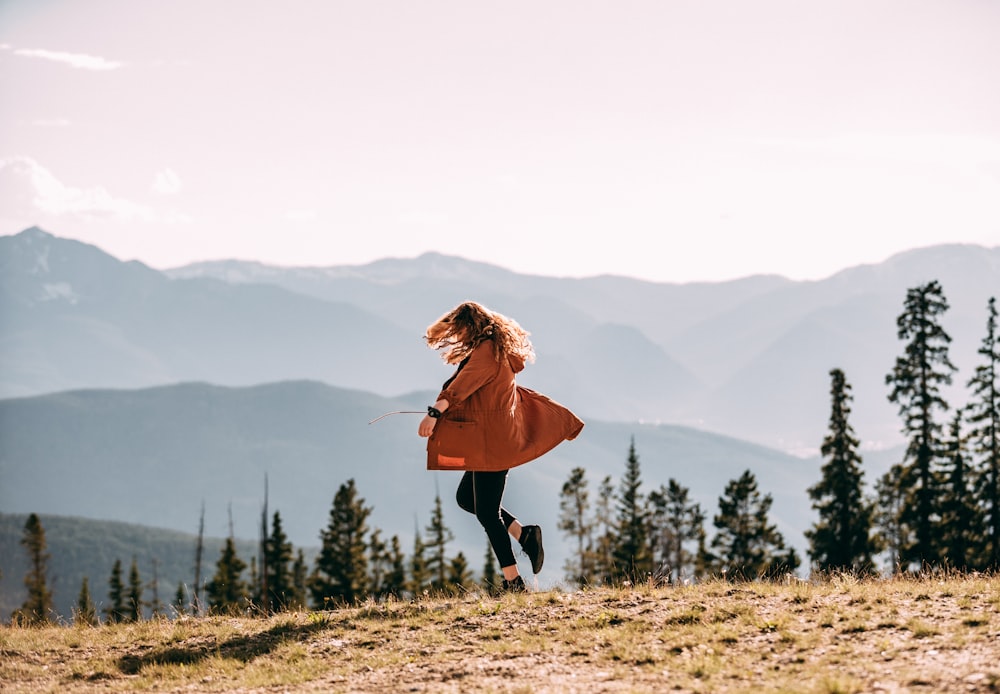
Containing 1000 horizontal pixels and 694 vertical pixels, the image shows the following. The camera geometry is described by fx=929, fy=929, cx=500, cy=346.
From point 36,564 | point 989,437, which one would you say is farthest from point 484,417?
point 36,564

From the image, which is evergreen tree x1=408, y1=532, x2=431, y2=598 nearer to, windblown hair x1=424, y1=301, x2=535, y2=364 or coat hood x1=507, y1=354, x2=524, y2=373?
coat hood x1=507, y1=354, x2=524, y2=373

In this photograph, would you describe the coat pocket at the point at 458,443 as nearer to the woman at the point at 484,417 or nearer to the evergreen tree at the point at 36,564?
the woman at the point at 484,417

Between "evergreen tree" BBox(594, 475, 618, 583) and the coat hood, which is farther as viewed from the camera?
"evergreen tree" BBox(594, 475, 618, 583)

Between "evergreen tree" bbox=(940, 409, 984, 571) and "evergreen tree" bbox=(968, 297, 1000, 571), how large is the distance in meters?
0.43

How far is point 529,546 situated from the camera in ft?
34.2

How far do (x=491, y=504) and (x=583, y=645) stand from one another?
209 centimetres

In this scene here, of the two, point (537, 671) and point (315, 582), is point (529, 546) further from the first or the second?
point (315, 582)

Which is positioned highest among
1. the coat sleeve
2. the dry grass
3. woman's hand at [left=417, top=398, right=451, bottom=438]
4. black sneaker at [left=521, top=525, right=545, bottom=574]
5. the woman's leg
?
the coat sleeve

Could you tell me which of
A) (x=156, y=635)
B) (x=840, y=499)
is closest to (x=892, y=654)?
(x=156, y=635)

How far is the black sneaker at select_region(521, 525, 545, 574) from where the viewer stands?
1041cm

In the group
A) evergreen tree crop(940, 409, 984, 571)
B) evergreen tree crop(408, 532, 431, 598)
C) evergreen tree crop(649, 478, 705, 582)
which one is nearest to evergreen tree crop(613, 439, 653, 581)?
evergreen tree crop(649, 478, 705, 582)

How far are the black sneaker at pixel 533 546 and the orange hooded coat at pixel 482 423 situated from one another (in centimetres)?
94

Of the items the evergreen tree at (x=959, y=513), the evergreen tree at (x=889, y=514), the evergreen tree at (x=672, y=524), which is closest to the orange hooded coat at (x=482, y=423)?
the evergreen tree at (x=959, y=513)

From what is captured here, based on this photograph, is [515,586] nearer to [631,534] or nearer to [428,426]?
[428,426]
